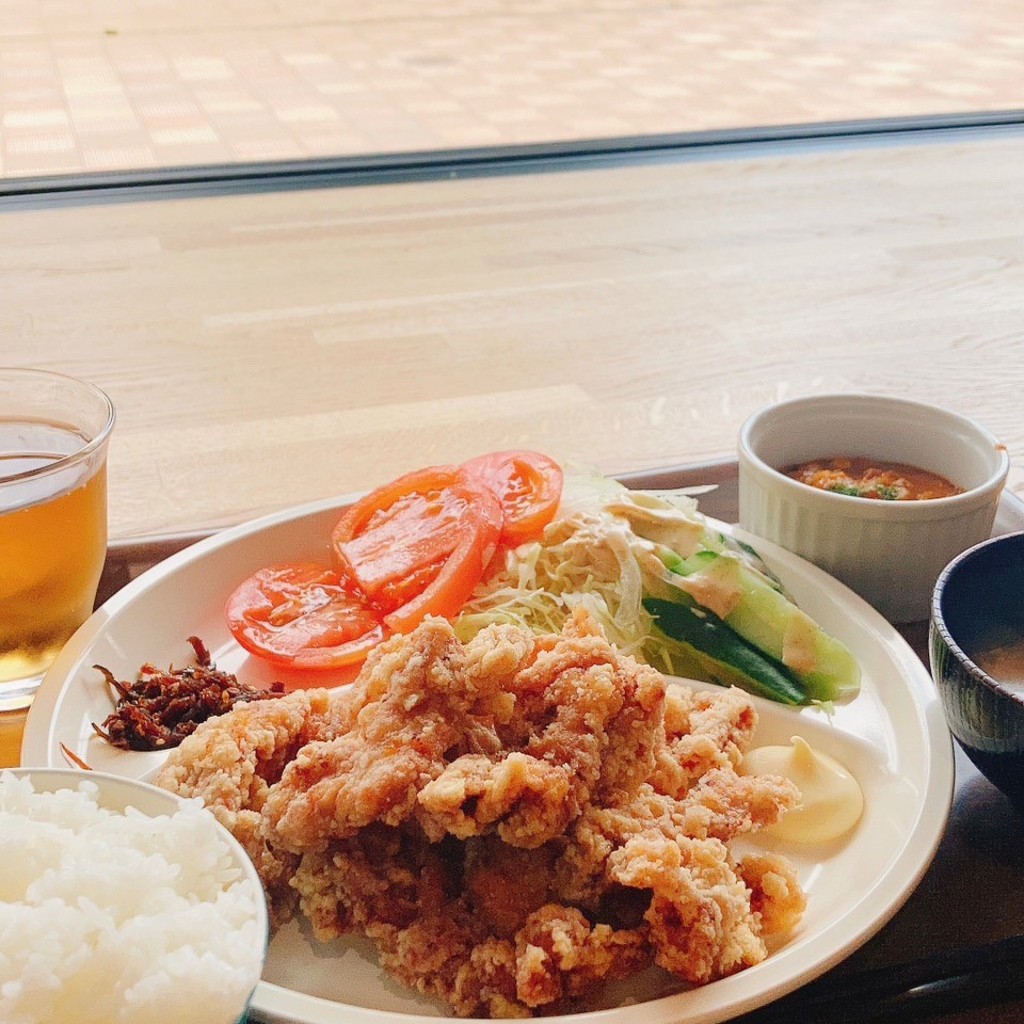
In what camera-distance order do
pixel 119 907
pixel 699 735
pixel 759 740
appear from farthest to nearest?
1. pixel 759 740
2. pixel 699 735
3. pixel 119 907

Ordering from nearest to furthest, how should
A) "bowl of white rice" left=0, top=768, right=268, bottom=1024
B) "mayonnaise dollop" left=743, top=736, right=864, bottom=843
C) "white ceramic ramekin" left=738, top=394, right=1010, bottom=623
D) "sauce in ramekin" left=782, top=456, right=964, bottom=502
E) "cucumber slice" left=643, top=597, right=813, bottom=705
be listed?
1. "bowl of white rice" left=0, top=768, right=268, bottom=1024
2. "mayonnaise dollop" left=743, top=736, right=864, bottom=843
3. "cucumber slice" left=643, top=597, right=813, bottom=705
4. "white ceramic ramekin" left=738, top=394, right=1010, bottom=623
5. "sauce in ramekin" left=782, top=456, right=964, bottom=502

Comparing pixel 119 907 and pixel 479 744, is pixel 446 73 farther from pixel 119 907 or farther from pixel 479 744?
pixel 119 907

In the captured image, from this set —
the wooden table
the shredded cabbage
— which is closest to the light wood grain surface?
the wooden table

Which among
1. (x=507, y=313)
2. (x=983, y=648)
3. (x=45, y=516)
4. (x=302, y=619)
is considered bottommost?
(x=507, y=313)

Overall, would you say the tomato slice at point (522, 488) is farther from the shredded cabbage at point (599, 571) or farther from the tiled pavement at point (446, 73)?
the tiled pavement at point (446, 73)

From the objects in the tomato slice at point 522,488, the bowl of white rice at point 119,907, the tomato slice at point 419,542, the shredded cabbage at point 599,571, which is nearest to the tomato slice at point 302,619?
the tomato slice at point 419,542

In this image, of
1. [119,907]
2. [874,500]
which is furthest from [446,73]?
[119,907]

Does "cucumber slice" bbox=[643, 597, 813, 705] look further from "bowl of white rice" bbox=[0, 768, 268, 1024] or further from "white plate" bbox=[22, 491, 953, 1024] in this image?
"bowl of white rice" bbox=[0, 768, 268, 1024]
